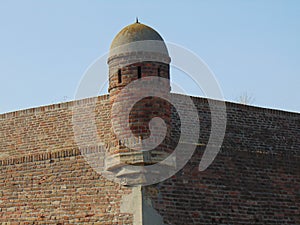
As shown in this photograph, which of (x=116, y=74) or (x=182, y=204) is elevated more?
(x=116, y=74)

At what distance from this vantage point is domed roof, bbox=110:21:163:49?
10789 millimetres

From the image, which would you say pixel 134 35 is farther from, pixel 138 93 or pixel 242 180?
pixel 242 180

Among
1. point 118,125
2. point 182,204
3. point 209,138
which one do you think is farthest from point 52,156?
point 209,138

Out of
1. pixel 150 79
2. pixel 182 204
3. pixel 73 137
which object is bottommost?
pixel 182 204

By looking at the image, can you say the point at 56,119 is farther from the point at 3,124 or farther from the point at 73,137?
the point at 3,124

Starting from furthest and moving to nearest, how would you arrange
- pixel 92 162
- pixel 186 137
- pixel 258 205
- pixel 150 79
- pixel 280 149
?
pixel 280 149
pixel 186 137
pixel 258 205
pixel 92 162
pixel 150 79

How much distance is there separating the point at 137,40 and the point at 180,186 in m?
2.64

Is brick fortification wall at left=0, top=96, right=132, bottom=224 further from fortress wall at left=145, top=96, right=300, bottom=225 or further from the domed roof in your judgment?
the domed roof

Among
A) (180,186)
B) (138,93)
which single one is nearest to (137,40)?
(138,93)

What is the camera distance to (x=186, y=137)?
44.4 ft

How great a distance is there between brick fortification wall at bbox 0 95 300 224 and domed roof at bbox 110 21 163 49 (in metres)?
2.23

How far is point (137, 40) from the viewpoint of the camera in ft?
35.2

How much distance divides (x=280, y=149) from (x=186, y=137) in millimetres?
2491

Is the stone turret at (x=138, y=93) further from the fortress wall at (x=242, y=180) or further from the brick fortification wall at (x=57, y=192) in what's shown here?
the fortress wall at (x=242, y=180)
